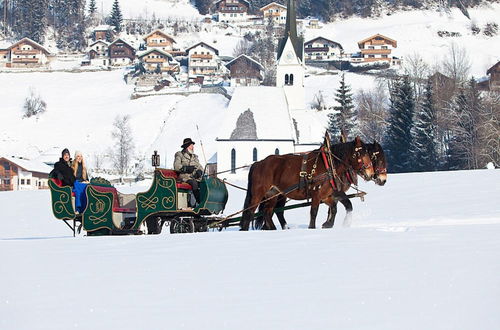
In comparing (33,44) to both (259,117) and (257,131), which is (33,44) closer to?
(259,117)

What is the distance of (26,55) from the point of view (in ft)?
467

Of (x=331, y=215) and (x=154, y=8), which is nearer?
(x=331, y=215)

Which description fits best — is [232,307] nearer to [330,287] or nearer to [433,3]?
[330,287]

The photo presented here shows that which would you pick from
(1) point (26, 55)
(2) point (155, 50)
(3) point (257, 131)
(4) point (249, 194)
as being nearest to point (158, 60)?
(2) point (155, 50)

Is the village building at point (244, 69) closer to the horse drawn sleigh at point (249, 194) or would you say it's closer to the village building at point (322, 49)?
the village building at point (322, 49)

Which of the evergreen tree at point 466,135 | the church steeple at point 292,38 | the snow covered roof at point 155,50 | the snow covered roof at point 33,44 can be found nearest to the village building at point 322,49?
the snow covered roof at point 155,50

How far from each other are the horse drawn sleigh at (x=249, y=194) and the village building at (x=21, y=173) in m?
77.3

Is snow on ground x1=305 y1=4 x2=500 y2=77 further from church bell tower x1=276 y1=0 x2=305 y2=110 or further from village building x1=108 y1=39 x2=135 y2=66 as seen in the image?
church bell tower x1=276 y1=0 x2=305 y2=110

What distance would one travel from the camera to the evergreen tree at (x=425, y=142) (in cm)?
6969

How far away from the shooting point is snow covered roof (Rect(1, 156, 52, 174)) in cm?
9219

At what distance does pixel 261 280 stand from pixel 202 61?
130 meters

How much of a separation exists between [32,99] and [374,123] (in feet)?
161

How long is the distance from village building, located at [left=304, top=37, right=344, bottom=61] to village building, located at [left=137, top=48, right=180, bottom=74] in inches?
739

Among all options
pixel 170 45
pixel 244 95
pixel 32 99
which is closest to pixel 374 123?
pixel 244 95
